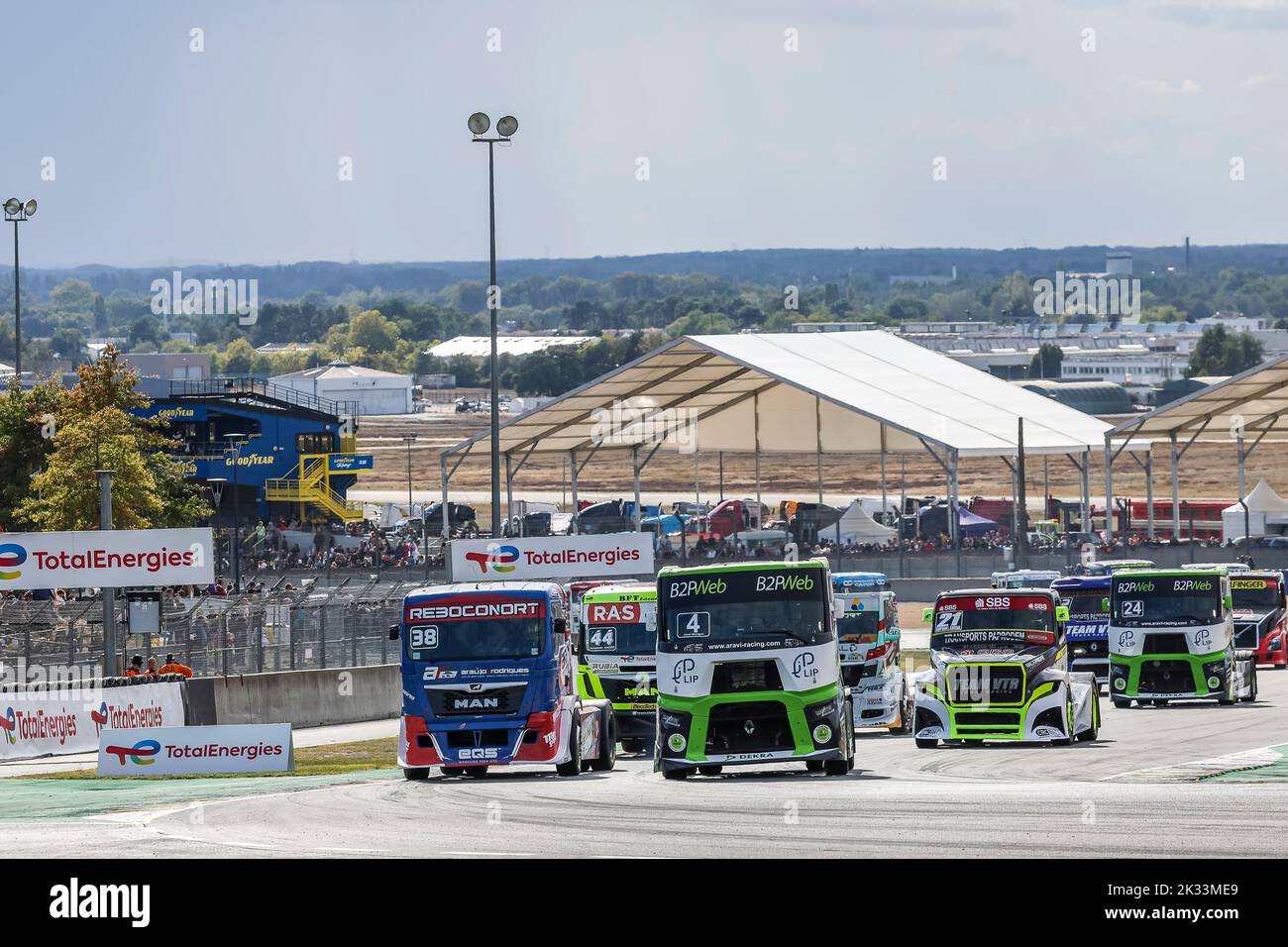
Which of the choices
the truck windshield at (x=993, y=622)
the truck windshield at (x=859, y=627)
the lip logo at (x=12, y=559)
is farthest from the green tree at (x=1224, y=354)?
the lip logo at (x=12, y=559)

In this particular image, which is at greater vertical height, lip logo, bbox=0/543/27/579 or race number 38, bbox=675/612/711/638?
lip logo, bbox=0/543/27/579

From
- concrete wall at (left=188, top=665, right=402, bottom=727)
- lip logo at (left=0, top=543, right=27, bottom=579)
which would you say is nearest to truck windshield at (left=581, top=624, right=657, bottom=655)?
concrete wall at (left=188, top=665, right=402, bottom=727)

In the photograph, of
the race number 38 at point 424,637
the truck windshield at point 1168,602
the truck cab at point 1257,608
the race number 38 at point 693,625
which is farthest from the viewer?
the truck cab at point 1257,608

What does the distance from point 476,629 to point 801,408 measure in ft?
174

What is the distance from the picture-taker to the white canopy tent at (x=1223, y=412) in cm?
6519

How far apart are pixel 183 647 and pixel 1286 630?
25491mm

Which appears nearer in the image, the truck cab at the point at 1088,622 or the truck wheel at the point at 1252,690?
the truck wheel at the point at 1252,690

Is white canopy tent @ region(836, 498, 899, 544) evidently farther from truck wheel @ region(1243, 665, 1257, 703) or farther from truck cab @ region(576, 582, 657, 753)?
truck cab @ region(576, 582, 657, 753)

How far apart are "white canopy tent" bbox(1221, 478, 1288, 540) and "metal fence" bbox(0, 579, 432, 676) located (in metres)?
43.9

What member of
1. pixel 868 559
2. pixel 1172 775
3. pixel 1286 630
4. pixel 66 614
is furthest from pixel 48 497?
pixel 1172 775

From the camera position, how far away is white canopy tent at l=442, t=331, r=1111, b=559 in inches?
2479

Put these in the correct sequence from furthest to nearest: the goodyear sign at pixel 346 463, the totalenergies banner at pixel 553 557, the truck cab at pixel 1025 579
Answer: the goodyear sign at pixel 346 463 < the truck cab at pixel 1025 579 < the totalenergies banner at pixel 553 557

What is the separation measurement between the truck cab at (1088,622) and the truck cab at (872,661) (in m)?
8.20

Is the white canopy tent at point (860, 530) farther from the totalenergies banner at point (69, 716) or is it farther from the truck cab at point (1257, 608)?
the totalenergies banner at point (69, 716)
